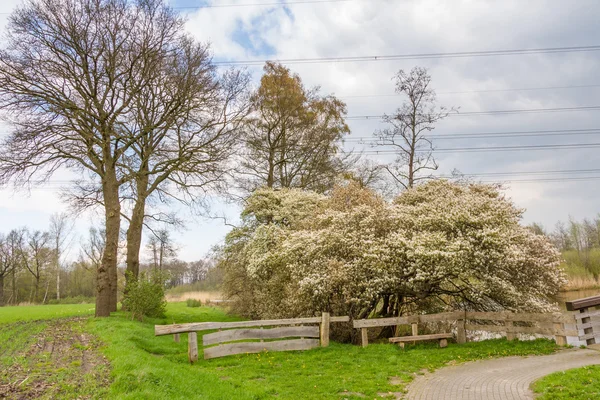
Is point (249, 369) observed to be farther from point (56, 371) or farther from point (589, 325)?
point (589, 325)

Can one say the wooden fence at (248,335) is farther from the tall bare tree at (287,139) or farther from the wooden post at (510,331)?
the tall bare tree at (287,139)

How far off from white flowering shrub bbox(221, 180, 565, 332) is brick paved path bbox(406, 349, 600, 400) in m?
3.04

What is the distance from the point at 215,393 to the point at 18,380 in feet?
10.4

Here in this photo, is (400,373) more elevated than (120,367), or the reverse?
(120,367)

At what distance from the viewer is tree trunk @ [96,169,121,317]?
17.3 m

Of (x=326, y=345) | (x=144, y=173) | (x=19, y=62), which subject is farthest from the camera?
(x=144, y=173)

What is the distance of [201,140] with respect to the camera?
66.8ft

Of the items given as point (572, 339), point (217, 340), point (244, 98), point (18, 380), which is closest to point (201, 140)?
point (244, 98)

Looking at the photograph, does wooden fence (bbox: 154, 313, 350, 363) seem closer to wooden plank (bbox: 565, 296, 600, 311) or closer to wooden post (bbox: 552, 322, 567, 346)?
wooden post (bbox: 552, 322, 567, 346)

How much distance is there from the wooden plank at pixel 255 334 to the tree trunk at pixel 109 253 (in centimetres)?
855

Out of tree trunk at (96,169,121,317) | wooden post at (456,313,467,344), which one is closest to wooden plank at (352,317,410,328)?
wooden post at (456,313,467,344)

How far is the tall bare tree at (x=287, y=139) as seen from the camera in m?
25.8

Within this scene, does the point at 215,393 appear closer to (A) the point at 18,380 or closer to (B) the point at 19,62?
(A) the point at 18,380

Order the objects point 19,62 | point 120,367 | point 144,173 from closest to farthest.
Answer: point 120,367
point 19,62
point 144,173
